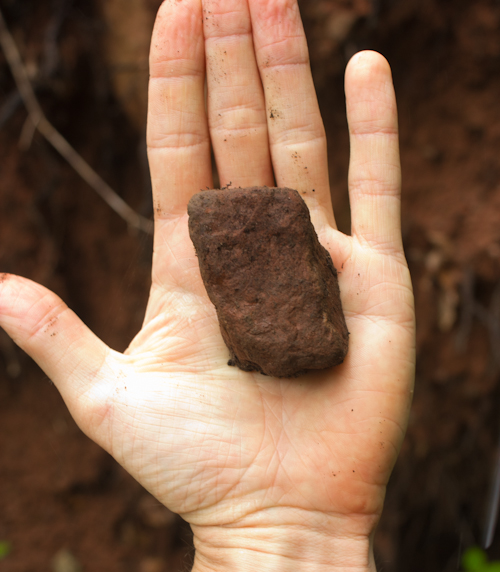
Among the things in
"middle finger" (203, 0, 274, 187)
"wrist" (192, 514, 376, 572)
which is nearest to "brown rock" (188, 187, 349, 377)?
"middle finger" (203, 0, 274, 187)

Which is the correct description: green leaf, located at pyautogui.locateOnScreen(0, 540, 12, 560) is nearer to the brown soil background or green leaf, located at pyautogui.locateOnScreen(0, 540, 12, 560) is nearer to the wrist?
the brown soil background

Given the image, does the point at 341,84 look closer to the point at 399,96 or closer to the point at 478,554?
the point at 399,96

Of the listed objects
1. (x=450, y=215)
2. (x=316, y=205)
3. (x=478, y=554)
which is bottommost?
(x=478, y=554)

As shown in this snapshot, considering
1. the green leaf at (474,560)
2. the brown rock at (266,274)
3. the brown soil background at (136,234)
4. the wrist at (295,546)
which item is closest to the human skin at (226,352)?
the wrist at (295,546)

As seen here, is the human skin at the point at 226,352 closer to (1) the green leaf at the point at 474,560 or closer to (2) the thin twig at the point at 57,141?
(2) the thin twig at the point at 57,141

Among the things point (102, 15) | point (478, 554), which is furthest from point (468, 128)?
point (478, 554)
